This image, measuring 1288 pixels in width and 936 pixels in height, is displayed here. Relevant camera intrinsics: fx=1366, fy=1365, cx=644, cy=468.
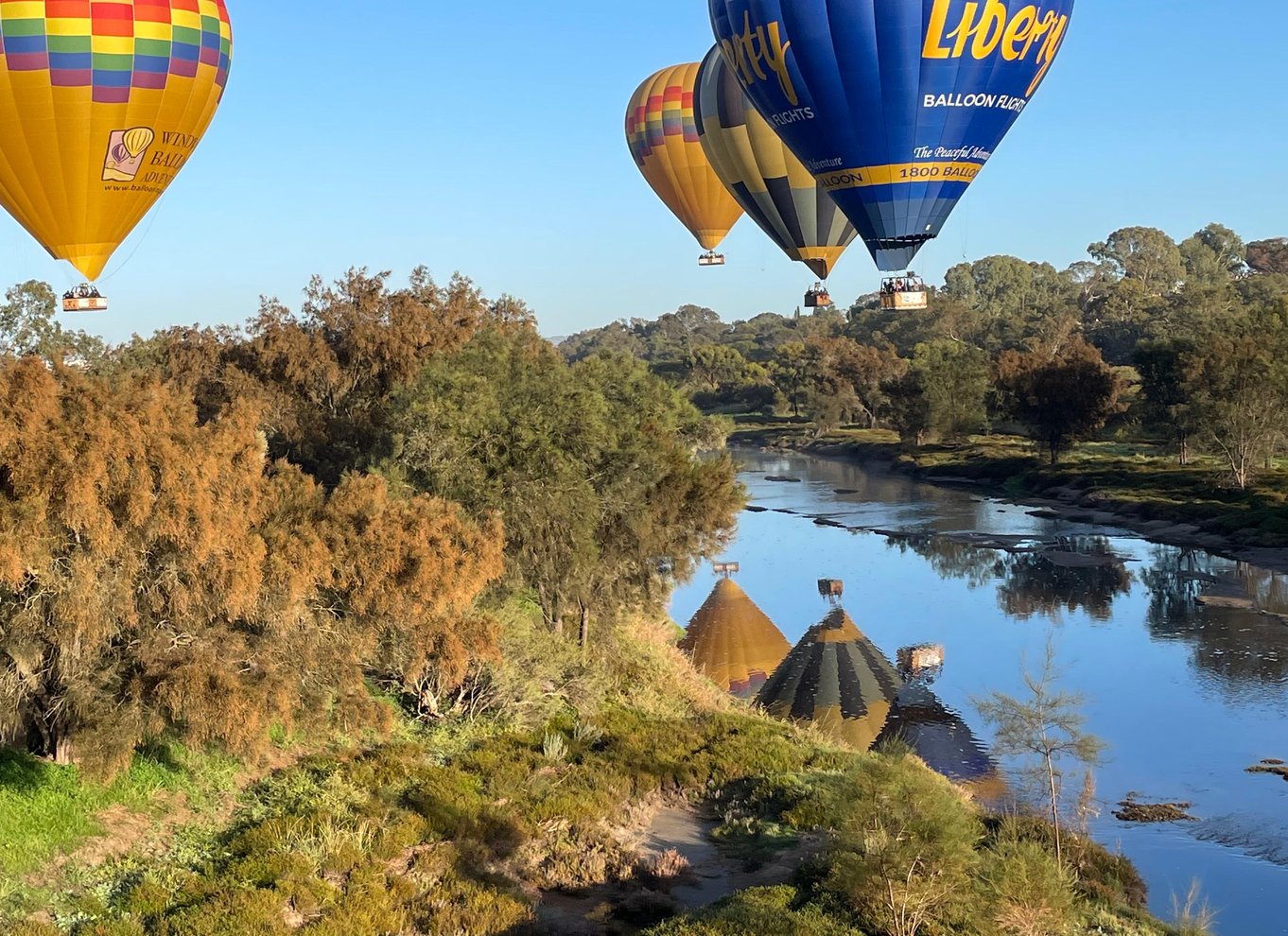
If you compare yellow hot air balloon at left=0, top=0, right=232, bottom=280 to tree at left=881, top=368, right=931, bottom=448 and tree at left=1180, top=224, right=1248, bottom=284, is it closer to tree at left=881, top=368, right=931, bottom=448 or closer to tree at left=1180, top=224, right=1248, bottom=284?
tree at left=881, top=368, right=931, bottom=448

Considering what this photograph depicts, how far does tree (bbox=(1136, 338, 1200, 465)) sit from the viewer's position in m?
60.3

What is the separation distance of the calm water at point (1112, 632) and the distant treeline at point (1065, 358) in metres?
7.24

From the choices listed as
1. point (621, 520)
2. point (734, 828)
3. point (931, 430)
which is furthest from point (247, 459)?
point (931, 430)

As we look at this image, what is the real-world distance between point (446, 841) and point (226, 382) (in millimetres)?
15588

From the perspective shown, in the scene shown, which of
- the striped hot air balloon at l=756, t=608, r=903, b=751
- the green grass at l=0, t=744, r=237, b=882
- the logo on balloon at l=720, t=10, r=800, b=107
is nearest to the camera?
the green grass at l=0, t=744, r=237, b=882

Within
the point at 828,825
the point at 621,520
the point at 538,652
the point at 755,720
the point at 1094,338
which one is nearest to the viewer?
the point at 828,825

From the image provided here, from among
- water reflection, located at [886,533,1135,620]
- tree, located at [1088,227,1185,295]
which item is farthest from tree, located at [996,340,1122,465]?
tree, located at [1088,227,1185,295]

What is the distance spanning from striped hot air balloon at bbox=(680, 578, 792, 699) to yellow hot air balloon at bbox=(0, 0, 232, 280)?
702 inches

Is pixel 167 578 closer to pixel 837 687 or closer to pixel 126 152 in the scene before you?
pixel 126 152

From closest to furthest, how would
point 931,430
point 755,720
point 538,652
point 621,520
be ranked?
point 538,652, point 755,720, point 621,520, point 931,430

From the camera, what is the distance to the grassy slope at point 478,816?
51.3 feet

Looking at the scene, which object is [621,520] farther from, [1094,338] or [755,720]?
[1094,338]

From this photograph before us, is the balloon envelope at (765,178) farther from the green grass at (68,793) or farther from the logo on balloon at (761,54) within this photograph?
the green grass at (68,793)

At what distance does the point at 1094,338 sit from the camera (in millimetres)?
116000
